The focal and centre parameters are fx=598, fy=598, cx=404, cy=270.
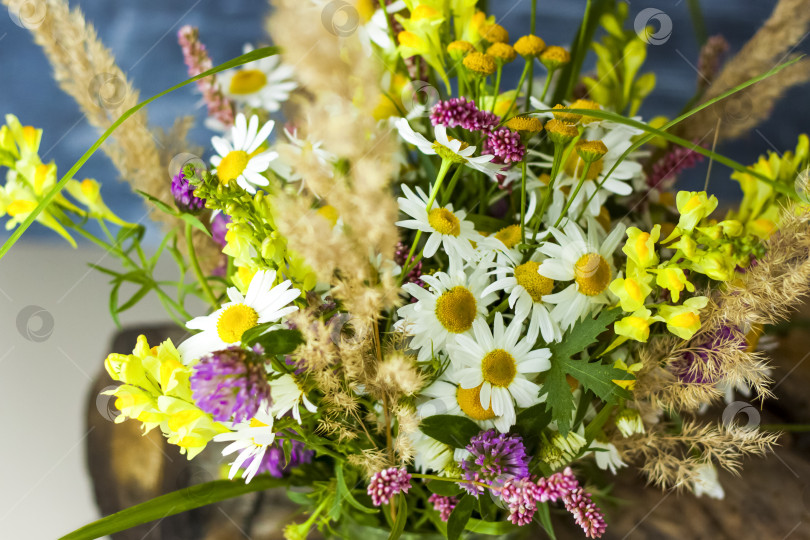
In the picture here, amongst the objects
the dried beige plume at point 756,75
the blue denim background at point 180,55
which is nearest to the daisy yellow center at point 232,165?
the dried beige plume at point 756,75

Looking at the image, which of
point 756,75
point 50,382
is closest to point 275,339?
point 756,75

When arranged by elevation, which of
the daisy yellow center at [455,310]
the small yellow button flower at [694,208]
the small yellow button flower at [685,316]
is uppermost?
the small yellow button flower at [694,208]

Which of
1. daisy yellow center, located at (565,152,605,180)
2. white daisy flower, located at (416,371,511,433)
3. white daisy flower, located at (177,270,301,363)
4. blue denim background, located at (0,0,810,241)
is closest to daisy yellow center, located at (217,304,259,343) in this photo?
white daisy flower, located at (177,270,301,363)

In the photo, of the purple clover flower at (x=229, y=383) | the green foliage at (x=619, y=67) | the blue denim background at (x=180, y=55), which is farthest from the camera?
the blue denim background at (x=180, y=55)

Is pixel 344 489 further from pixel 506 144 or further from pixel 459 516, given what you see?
pixel 506 144

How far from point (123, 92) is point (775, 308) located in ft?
1.31

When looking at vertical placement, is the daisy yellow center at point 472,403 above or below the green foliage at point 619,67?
below

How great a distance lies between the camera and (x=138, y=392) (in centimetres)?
30

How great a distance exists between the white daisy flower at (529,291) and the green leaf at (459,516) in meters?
0.11

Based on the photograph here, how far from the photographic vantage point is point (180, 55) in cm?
94

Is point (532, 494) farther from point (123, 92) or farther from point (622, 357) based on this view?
point (123, 92)

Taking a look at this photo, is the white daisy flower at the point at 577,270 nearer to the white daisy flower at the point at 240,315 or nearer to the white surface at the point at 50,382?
the white daisy flower at the point at 240,315

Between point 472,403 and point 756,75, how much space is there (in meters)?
0.30

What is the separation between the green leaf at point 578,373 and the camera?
0.32 m
